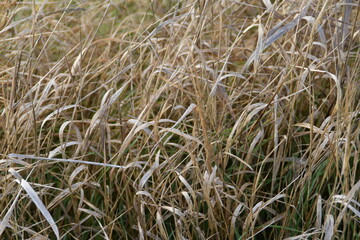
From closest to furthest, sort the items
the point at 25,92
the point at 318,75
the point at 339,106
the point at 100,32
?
the point at 339,106 < the point at 25,92 < the point at 318,75 < the point at 100,32

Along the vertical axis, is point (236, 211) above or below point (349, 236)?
above

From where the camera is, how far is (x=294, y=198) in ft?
5.56

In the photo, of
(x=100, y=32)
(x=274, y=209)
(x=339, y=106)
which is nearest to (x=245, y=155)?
(x=274, y=209)

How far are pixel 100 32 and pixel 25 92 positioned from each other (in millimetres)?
878

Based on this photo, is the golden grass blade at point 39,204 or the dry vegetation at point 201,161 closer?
the golden grass blade at point 39,204

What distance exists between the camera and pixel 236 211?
1.65 metres

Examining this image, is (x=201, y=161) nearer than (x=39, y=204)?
No

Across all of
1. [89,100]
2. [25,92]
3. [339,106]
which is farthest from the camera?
[89,100]

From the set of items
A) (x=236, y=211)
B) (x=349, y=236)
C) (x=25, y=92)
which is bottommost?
(x=349, y=236)

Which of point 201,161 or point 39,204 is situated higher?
point 39,204

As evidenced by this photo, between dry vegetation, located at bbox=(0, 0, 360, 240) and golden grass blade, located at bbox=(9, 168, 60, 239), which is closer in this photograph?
golden grass blade, located at bbox=(9, 168, 60, 239)

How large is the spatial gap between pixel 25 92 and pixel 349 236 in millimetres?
1013

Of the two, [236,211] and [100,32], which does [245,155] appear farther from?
[100,32]

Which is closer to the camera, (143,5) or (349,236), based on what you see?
(349,236)
